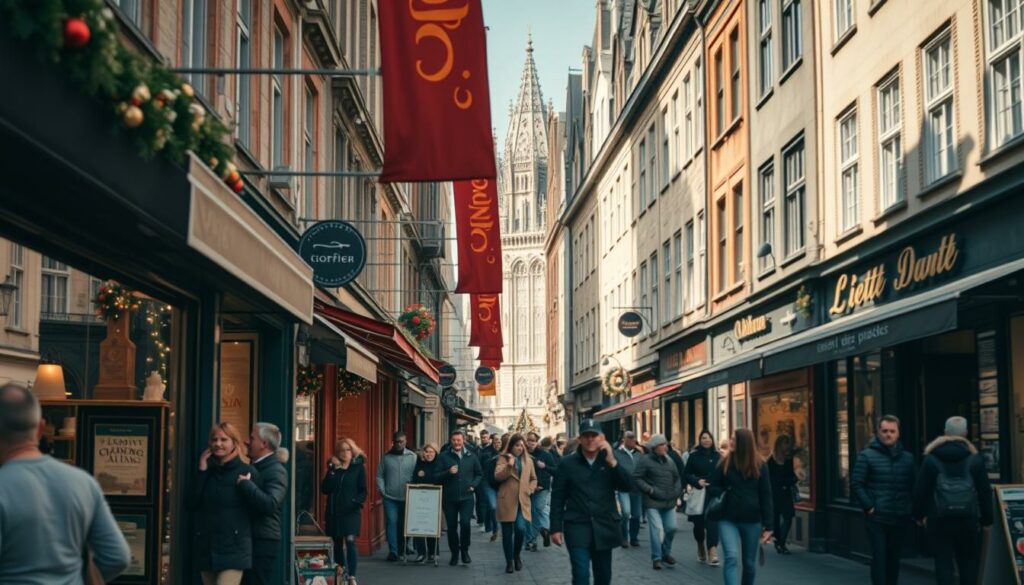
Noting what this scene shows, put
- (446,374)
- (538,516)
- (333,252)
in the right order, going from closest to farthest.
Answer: (333,252)
(538,516)
(446,374)

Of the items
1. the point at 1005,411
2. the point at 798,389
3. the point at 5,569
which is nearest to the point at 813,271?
the point at 798,389

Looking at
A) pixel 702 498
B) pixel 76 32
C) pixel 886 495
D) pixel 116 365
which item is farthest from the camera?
pixel 702 498

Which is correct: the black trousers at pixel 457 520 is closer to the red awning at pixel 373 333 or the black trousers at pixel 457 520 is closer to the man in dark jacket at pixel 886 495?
the red awning at pixel 373 333

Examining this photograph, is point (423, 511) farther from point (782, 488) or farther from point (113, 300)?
point (113, 300)

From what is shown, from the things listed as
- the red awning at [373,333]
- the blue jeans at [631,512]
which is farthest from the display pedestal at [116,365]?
the blue jeans at [631,512]

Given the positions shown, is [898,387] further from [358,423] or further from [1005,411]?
[358,423]

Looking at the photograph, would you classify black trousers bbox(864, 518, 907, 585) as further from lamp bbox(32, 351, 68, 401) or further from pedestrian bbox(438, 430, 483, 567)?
lamp bbox(32, 351, 68, 401)

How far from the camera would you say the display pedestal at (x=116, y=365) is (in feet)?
29.7

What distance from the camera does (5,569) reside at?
15.4 feet

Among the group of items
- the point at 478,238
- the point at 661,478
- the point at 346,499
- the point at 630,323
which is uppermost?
the point at 478,238

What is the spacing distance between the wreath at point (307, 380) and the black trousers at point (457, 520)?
3.29 m

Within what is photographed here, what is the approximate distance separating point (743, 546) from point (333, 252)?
563 centimetres

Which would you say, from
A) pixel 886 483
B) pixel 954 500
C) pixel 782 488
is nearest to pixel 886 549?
pixel 886 483

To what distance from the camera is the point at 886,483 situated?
13.0m
